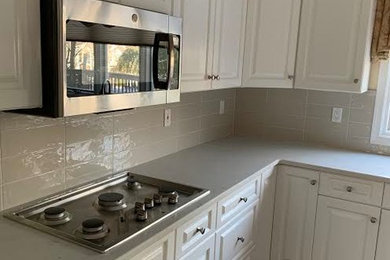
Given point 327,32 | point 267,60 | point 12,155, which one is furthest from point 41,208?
point 327,32

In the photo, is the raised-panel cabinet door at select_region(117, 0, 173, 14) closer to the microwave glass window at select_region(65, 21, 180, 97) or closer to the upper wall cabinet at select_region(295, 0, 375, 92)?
the microwave glass window at select_region(65, 21, 180, 97)

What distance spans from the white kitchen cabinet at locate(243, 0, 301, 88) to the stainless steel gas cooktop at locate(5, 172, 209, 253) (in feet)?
3.63

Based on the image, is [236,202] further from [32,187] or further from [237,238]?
[32,187]

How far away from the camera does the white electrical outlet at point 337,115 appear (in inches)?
116

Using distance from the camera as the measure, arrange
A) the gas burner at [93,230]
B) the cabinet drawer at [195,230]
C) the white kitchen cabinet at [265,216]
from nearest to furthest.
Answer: the gas burner at [93,230]
the cabinet drawer at [195,230]
the white kitchen cabinet at [265,216]

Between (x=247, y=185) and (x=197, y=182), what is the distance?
327 millimetres

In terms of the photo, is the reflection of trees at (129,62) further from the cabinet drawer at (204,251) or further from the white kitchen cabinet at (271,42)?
the white kitchen cabinet at (271,42)

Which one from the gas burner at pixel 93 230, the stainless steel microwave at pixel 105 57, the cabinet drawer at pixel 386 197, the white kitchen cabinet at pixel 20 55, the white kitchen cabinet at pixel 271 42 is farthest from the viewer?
the white kitchen cabinet at pixel 271 42

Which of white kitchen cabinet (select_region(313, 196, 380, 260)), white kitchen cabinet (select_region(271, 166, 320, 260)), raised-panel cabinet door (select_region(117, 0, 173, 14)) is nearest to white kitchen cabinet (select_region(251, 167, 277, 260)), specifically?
white kitchen cabinet (select_region(271, 166, 320, 260))

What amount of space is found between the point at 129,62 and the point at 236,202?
96 cm

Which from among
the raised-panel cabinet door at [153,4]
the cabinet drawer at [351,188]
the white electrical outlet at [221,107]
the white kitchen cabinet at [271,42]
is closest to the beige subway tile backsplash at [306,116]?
the white electrical outlet at [221,107]

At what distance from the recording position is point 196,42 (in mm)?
2111

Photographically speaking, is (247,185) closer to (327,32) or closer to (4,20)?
(327,32)

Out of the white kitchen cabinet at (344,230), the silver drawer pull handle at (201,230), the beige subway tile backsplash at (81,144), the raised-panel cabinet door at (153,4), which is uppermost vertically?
the raised-panel cabinet door at (153,4)
